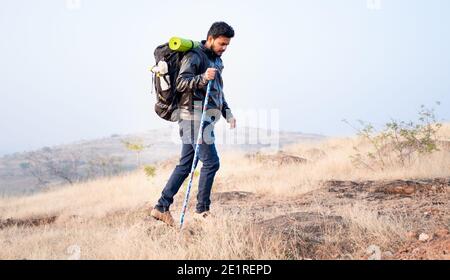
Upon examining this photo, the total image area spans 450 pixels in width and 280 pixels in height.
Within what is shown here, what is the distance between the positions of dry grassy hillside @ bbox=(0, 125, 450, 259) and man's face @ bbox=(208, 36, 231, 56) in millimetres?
1673

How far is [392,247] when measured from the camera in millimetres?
4551

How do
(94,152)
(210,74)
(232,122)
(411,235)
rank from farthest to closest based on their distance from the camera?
(94,152), (232,122), (210,74), (411,235)

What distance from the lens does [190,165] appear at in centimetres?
535

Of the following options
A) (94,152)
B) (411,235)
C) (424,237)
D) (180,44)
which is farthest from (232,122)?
(94,152)

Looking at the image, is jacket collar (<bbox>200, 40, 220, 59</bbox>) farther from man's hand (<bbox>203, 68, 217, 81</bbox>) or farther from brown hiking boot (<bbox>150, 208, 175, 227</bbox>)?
brown hiking boot (<bbox>150, 208, 175, 227</bbox>)

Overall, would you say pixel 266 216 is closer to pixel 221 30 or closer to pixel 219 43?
pixel 219 43

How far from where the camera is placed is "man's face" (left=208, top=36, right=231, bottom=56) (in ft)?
17.3

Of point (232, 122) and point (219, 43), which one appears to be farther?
point (232, 122)

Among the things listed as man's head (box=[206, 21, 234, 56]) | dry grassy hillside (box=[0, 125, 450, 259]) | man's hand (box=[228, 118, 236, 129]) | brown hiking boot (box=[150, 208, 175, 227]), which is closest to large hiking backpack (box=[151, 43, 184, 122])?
man's head (box=[206, 21, 234, 56])

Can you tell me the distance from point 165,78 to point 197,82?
328 millimetres

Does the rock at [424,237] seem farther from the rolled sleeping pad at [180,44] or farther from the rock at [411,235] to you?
the rolled sleeping pad at [180,44]

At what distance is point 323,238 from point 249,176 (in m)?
7.45

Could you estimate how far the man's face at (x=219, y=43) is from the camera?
17.3ft
